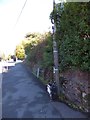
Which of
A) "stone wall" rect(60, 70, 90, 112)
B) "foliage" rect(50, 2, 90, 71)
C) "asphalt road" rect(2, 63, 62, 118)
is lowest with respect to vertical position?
"asphalt road" rect(2, 63, 62, 118)

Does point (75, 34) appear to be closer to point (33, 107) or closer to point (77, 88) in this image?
point (77, 88)

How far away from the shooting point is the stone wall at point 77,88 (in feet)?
27.0

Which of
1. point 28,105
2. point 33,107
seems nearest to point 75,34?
point 33,107

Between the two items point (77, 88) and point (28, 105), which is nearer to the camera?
point (77, 88)

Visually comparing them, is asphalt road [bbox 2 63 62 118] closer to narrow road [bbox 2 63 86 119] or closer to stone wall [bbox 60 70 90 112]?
narrow road [bbox 2 63 86 119]

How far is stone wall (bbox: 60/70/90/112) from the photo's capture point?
8242 mm

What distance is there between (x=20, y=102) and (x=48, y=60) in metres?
3.37

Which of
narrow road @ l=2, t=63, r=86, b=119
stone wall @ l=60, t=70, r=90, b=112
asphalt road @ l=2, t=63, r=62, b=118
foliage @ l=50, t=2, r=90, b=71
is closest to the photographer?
stone wall @ l=60, t=70, r=90, b=112

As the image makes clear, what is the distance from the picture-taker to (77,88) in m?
9.02

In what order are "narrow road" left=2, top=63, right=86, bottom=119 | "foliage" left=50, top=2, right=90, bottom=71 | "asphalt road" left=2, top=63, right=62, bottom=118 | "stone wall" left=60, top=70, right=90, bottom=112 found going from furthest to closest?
"asphalt road" left=2, top=63, right=62, bottom=118 < "narrow road" left=2, top=63, right=86, bottom=119 < "foliage" left=50, top=2, right=90, bottom=71 < "stone wall" left=60, top=70, right=90, bottom=112

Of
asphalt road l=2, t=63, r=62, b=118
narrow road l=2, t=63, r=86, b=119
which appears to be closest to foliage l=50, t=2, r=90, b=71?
narrow road l=2, t=63, r=86, b=119

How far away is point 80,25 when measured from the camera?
8.54m

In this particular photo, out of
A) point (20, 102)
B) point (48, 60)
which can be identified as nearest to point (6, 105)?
point (20, 102)

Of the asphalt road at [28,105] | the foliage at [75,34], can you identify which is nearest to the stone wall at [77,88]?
the foliage at [75,34]
